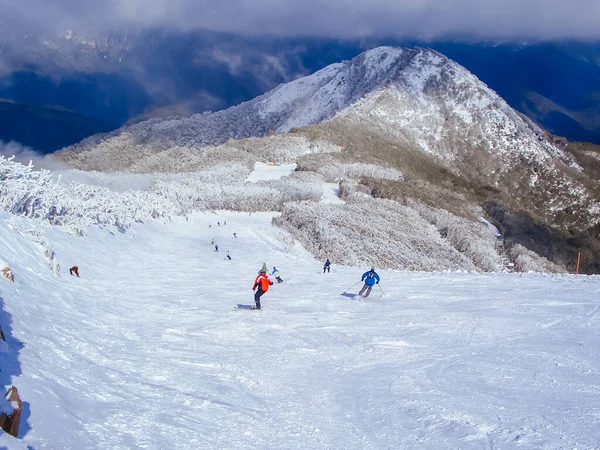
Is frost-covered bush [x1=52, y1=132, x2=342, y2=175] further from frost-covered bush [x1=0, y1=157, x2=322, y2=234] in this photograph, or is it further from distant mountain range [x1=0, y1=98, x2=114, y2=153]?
frost-covered bush [x1=0, y1=157, x2=322, y2=234]

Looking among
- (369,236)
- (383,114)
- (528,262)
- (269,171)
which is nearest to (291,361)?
(369,236)

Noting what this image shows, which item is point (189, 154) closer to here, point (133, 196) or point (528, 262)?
point (133, 196)

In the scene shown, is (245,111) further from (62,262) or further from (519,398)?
(519,398)

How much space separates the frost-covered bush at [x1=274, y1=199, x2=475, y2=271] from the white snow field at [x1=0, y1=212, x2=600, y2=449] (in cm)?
1675

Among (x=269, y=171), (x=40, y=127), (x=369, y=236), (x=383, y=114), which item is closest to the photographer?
(x=369, y=236)

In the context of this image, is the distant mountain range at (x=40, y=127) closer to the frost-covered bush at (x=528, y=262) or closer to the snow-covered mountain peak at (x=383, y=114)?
the snow-covered mountain peak at (x=383, y=114)

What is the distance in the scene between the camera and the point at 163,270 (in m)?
20.3

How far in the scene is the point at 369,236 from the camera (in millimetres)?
38156

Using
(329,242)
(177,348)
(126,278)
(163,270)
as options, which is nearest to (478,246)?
(329,242)

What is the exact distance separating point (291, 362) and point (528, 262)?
1522 inches

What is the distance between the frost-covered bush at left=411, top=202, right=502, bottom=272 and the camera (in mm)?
40656

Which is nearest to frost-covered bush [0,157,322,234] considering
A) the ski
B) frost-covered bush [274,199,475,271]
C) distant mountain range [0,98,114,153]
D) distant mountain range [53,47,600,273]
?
frost-covered bush [274,199,475,271]

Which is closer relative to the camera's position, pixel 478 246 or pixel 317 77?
pixel 478 246

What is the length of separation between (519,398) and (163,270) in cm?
1512
